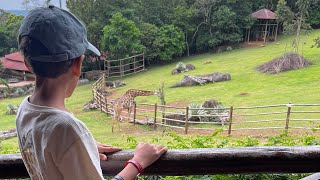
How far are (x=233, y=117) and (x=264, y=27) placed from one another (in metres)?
9.42

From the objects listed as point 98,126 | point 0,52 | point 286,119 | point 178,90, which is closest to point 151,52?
point 178,90

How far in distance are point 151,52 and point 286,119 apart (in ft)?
28.0

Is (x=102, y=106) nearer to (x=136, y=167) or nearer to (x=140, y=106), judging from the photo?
(x=140, y=106)

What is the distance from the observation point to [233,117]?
7.54m

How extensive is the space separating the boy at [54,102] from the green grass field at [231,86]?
20.2ft

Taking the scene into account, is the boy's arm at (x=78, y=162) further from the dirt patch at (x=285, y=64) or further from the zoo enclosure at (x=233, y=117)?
the dirt patch at (x=285, y=64)

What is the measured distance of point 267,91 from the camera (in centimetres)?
Answer: 1016

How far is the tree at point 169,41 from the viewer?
14.6m

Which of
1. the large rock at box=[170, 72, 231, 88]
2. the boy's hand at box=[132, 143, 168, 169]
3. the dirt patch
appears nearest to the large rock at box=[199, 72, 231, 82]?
the large rock at box=[170, 72, 231, 88]

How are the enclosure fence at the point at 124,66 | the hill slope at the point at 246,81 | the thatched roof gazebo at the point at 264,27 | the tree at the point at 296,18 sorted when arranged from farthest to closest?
the thatched roof gazebo at the point at 264,27, the enclosure fence at the point at 124,66, the tree at the point at 296,18, the hill slope at the point at 246,81

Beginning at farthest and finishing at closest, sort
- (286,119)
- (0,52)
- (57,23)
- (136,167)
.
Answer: (0,52)
(286,119)
(136,167)
(57,23)

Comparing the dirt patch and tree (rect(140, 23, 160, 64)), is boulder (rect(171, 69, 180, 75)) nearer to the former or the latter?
tree (rect(140, 23, 160, 64))

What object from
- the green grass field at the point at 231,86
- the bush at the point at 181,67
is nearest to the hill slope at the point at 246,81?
the green grass field at the point at 231,86

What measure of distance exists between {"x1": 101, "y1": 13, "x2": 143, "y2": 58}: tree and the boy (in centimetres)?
1272
